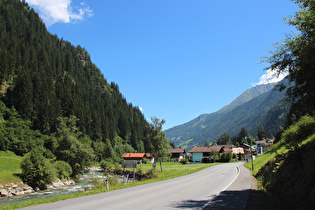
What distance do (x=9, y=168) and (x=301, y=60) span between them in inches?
2128

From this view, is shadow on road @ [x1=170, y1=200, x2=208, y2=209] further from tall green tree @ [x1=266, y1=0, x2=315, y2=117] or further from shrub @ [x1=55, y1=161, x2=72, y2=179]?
shrub @ [x1=55, y1=161, x2=72, y2=179]

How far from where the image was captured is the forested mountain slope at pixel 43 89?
86.5 m

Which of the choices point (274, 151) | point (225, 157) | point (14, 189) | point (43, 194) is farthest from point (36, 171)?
point (225, 157)

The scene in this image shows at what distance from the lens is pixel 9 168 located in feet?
148

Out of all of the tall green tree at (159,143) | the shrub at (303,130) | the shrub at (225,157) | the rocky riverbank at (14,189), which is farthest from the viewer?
the shrub at (225,157)

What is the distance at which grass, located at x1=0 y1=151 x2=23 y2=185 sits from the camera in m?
34.6

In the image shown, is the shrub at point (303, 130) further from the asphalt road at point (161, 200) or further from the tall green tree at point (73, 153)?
the tall green tree at point (73, 153)

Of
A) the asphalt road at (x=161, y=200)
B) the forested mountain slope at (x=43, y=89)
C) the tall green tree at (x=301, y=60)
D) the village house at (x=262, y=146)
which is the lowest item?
the village house at (x=262, y=146)

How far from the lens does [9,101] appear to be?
83.0m

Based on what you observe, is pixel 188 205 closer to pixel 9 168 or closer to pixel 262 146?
pixel 9 168

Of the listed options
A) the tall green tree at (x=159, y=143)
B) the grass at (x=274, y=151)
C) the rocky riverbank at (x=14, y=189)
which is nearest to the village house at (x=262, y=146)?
the tall green tree at (x=159, y=143)

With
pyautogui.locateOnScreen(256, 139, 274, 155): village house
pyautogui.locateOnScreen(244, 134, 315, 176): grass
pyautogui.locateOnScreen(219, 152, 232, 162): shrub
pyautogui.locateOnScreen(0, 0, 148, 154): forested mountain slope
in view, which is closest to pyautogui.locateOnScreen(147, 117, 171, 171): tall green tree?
pyautogui.locateOnScreen(0, 0, 148, 154): forested mountain slope

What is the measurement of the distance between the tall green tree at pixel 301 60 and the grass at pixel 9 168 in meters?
39.4

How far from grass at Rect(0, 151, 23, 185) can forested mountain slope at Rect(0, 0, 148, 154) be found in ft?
97.3
